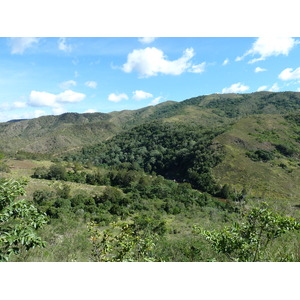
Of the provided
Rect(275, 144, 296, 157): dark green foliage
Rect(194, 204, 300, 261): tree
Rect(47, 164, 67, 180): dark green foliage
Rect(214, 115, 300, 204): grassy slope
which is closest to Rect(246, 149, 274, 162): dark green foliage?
Rect(214, 115, 300, 204): grassy slope

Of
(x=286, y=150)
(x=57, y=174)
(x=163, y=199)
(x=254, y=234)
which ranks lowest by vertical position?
(x=163, y=199)

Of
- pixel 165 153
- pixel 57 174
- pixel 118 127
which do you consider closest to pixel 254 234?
pixel 57 174

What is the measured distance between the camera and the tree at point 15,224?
2.73m

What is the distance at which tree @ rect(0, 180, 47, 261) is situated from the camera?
108 inches

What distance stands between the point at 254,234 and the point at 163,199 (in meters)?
29.8

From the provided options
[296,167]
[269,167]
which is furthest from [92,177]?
[296,167]

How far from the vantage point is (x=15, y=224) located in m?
3.05

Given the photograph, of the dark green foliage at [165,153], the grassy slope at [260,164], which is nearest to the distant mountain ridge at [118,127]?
the dark green foliage at [165,153]

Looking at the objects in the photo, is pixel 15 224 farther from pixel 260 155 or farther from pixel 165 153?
pixel 165 153

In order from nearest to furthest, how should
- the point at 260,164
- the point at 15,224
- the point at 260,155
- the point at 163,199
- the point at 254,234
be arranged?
the point at 15,224 < the point at 254,234 < the point at 163,199 < the point at 260,164 < the point at 260,155

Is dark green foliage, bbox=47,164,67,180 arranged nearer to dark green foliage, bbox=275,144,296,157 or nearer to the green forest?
the green forest

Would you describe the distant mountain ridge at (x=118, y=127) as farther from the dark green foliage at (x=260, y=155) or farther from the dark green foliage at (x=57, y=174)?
the dark green foliage at (x=57, y=174)

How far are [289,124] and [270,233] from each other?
266 feet
